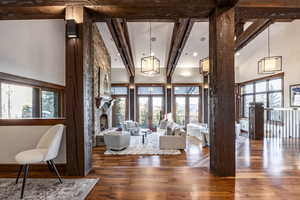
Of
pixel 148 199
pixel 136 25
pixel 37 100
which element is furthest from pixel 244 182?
pixel 136 25

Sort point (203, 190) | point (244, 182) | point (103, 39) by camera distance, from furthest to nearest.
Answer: point (103, 39)
point (244, 182)
point (203, 190)

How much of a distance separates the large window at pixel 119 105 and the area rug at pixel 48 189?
7.10 metres

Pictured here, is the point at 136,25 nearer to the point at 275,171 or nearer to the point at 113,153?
the point at 113,153

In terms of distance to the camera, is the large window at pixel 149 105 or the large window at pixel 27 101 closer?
the large window at pixel 27 101

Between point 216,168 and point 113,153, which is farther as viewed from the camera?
point 113,153

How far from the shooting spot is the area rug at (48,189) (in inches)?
87.0

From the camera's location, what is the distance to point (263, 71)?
5.69 metres

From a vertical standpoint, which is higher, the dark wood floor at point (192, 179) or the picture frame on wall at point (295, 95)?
the picture frame on wall at point (295, 95)

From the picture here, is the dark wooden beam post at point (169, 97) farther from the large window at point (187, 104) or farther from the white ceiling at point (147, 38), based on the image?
the white ceiling at point (147, 38)

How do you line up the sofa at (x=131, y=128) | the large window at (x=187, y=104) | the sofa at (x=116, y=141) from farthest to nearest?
the large window at (x=187, y=104), the sofa at (x=131, y=128), the sofa at (x=116, y=141)

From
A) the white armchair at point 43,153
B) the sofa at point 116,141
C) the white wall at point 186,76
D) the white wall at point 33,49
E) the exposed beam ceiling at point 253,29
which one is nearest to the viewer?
the white armchair at point 43,153

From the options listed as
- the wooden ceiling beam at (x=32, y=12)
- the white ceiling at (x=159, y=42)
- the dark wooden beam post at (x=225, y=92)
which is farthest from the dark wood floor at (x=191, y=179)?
the white ceiling at (x=159, y=42)

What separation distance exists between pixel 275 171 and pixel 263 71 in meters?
3.85

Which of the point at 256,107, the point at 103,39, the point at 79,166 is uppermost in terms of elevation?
the point at 103,39
